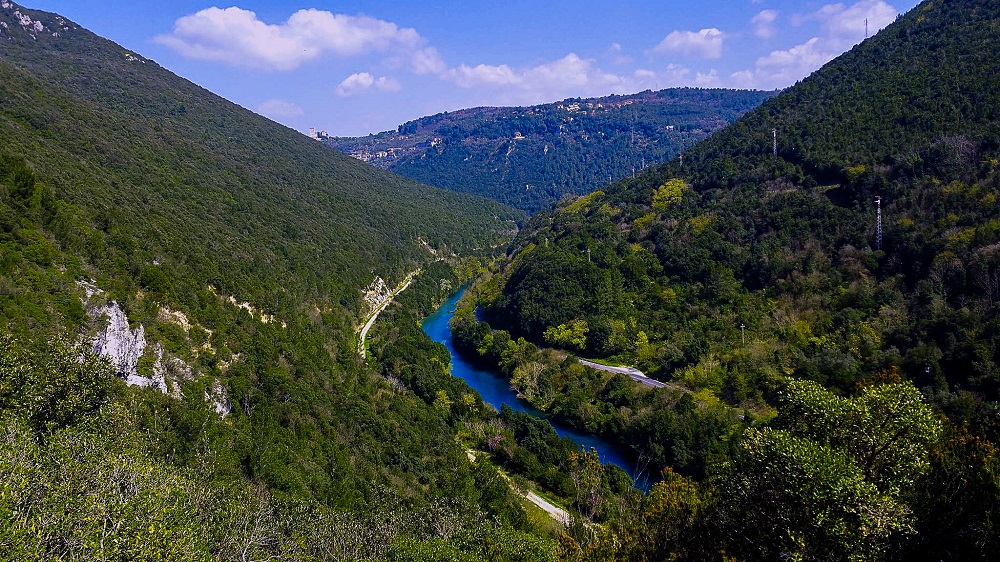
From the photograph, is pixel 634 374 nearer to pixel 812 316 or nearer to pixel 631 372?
pixel 631 372

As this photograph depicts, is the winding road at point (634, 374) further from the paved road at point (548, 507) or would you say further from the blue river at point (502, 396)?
the paved road at point (548, 507)

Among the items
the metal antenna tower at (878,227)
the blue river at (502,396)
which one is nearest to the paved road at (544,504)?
the blue river at (502,396)

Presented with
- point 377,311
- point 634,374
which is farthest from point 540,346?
point 377,311

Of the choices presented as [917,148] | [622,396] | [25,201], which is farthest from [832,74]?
[25,201]

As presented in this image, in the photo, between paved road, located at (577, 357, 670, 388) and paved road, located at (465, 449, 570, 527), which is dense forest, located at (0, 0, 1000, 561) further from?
paved road, located at (577, 357, 670, 388)

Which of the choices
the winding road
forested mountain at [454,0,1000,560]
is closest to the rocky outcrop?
forested mountain at [454,0,1000,560]

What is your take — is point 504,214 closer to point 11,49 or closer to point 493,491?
point 11,49
